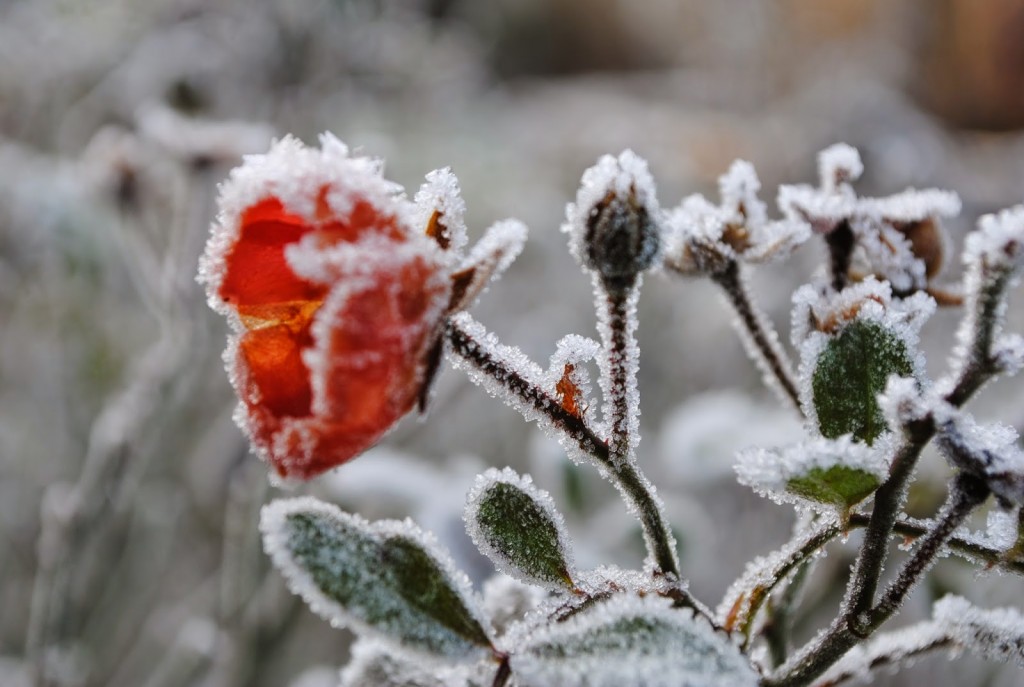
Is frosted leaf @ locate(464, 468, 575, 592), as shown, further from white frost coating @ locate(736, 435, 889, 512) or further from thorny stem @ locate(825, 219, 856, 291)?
thorny stem @ locate(825, 219, 856, 291)

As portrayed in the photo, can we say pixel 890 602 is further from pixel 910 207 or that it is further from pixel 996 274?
pixel 910 207

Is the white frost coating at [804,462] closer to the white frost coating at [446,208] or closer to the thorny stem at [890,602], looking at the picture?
the thorny stem at [890,602]

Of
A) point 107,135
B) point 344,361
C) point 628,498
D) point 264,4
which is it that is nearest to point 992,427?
point 628,498

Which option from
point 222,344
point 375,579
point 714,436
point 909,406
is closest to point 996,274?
point 909,406

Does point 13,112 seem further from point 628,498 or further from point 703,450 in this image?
point 628,498

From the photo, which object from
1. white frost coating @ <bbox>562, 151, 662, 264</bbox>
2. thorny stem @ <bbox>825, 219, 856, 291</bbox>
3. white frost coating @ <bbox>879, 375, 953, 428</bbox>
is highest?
thorny stem @ <bbox>825, 219, 856, 291</bbox>

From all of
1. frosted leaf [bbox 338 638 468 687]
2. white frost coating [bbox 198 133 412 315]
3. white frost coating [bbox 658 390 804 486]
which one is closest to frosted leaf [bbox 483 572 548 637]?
frosted leaf [bbox 338 638 468 687]
